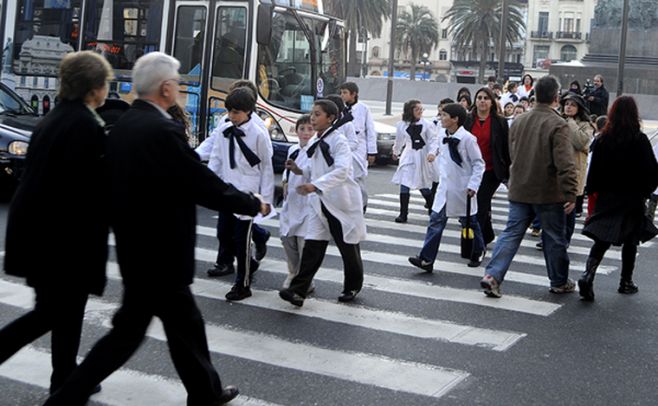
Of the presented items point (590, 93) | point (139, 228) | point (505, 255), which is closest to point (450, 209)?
point (505, 255)

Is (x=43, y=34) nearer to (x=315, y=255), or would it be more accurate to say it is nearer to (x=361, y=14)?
(x=315, y=255)

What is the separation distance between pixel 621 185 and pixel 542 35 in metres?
95.9

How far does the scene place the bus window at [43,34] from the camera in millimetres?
15734

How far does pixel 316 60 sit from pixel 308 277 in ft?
31.1

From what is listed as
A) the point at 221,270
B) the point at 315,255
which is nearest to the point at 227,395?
the point at 315,255

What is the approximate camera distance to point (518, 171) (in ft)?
25.4

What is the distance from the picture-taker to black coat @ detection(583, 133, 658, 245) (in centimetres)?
765

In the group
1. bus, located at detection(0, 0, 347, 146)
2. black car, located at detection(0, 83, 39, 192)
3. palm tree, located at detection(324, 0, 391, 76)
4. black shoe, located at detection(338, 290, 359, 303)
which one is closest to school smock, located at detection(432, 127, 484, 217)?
black shoe, located at detection(338, 290, 359, 303)

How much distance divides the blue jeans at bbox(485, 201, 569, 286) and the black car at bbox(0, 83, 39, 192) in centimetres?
656

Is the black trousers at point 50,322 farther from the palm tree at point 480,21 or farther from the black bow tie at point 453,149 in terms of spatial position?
the palm tree at point 480,21

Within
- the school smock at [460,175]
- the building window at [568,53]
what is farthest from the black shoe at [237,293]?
the building window at [568,53]

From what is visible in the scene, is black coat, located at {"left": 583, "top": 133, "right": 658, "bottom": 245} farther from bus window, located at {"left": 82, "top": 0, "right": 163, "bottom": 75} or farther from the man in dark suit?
bus window, located at {"left": 82, "top": 0, "right": 163, "bottom": 75}

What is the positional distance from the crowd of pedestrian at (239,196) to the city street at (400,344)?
0.30m

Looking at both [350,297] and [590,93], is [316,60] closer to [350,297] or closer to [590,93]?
[590,93]
